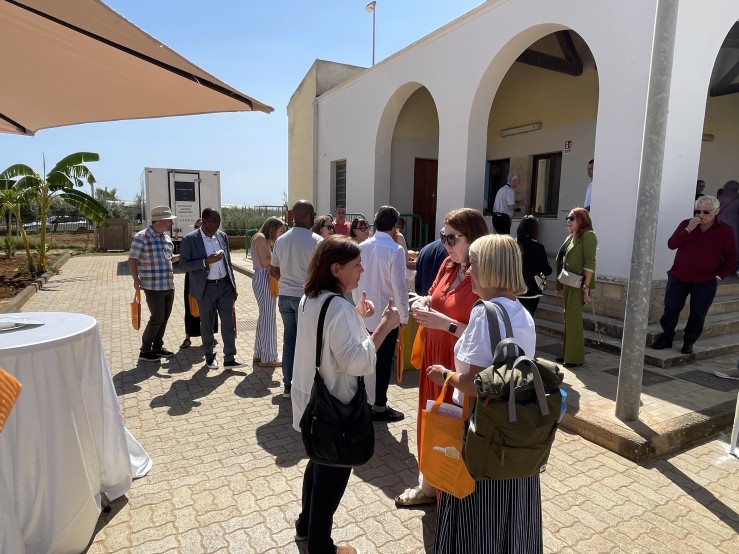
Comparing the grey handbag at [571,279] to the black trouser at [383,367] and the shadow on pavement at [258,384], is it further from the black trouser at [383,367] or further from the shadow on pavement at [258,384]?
the shadow on pavement at [258,384]

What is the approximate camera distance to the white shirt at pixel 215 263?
17.9 ft

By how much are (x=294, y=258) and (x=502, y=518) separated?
3.02 m

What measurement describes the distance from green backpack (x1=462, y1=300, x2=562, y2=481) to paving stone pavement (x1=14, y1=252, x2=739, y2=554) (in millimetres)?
1128

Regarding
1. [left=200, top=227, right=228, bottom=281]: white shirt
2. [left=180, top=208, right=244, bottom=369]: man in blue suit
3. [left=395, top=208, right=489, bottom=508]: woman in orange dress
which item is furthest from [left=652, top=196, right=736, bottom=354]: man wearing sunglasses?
[left=200, top=227, right=228, bottom=281]: white shirt

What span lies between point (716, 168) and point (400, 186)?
7351mm

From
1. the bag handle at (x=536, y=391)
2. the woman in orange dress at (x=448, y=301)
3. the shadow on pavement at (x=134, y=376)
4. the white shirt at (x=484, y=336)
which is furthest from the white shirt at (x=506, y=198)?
the bag handle at (x=536, y=391)

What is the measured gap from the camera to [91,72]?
3.20 metres

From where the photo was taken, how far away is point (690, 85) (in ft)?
19.8

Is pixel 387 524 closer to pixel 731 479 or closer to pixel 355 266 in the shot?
pixel 355 266

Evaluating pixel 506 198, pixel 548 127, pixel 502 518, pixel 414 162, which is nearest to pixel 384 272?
pixel 502 518

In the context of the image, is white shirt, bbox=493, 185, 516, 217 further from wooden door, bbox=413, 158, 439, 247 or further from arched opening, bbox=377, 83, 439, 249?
wooden door, bbox=413, 158, 439, 247

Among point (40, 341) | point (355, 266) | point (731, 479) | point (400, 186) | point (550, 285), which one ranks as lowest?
point (731, 479)

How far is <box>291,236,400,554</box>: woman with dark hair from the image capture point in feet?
7.14

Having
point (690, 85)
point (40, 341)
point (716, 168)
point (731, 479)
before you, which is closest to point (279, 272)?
point (40, 341)
